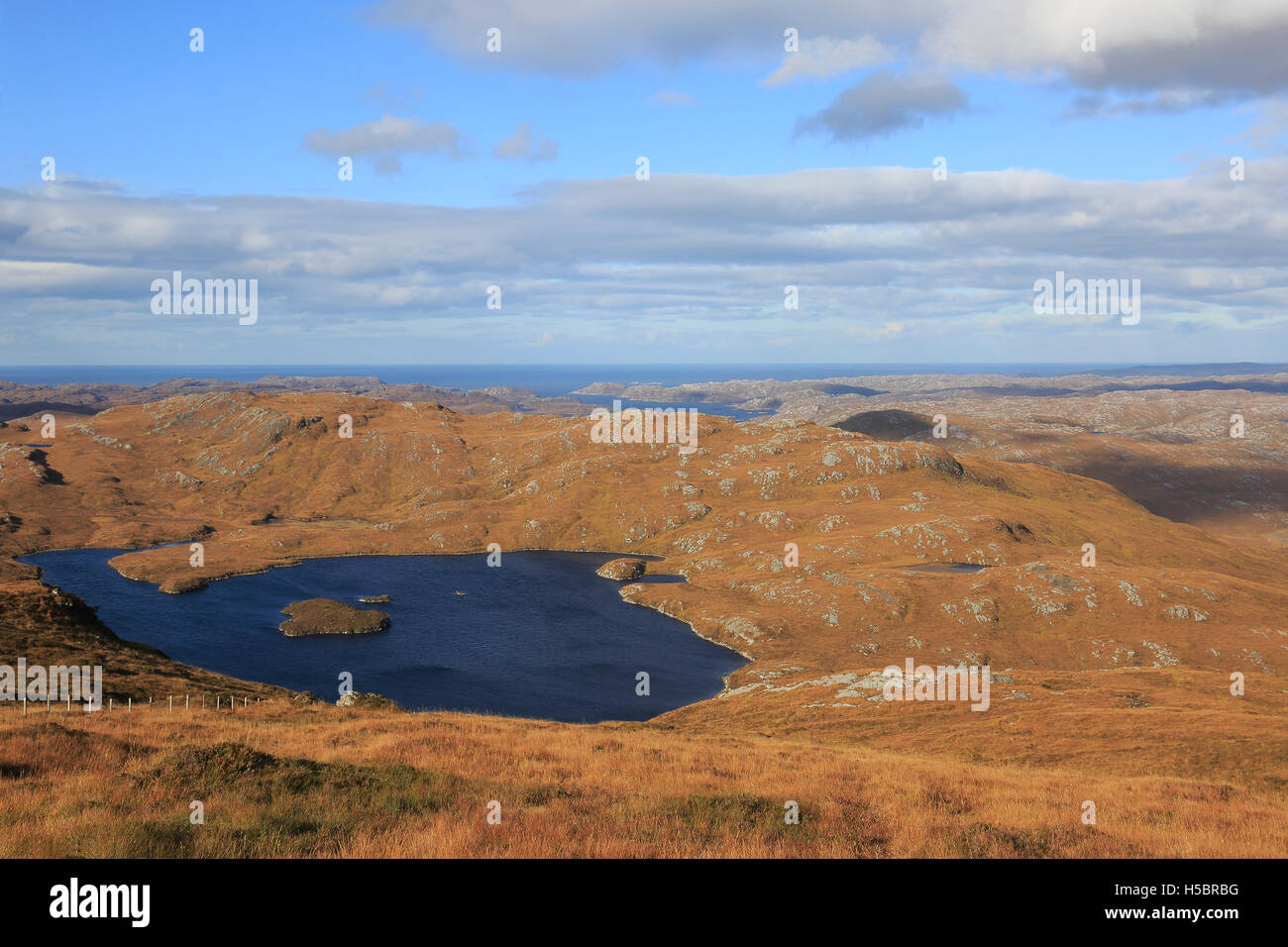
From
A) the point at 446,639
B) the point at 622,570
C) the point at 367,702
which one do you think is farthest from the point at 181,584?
the point at 367,702

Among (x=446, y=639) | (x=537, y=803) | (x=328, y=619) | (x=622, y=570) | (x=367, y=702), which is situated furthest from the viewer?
(x=622, y=570)

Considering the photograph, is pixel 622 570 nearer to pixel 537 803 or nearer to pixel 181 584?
pixel 181 584

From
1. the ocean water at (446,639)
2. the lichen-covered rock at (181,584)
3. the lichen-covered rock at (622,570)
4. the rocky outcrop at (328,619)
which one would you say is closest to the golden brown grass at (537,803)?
the ocean water at (446,639)

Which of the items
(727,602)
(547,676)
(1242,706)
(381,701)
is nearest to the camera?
(381,701)

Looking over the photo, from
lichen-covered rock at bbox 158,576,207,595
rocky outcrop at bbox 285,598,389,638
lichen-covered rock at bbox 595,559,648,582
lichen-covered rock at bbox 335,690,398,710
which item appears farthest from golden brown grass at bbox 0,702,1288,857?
lichen-covered rock at bbox 595,559,648,582

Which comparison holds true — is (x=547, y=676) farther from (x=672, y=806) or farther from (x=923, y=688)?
(x=672, y=806)

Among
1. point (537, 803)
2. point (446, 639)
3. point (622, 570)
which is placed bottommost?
point (446, 639)
